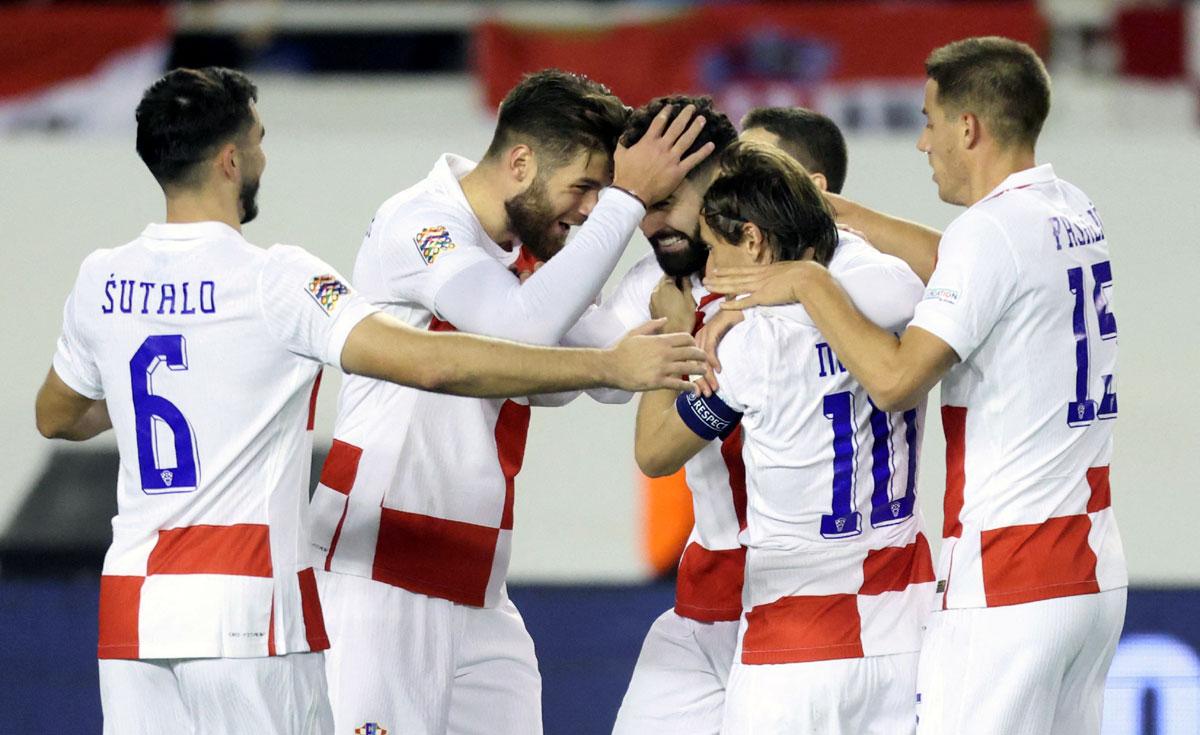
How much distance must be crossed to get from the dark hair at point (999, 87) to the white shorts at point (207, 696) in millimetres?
2029

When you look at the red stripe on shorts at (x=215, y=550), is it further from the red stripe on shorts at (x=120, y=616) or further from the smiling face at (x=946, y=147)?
the smiling face at (x=946, y=147)

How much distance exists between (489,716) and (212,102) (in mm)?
1767

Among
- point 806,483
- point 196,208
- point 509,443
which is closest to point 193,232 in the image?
point 196,208

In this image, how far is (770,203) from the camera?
3.51m

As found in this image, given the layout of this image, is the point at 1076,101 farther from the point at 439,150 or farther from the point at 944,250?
the point at 944,250

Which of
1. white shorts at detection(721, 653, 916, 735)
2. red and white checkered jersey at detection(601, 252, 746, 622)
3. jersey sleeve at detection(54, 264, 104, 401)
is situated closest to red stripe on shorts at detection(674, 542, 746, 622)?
red and white checkered jersey at detection(601, 252, 746, 622)

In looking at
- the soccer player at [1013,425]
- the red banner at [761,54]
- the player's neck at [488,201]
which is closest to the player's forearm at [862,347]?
the soccer player at [1013,425]

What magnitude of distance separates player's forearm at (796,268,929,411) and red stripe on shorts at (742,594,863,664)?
1.60 ft

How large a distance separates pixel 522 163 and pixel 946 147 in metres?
1.09

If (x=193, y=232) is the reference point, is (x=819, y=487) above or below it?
below

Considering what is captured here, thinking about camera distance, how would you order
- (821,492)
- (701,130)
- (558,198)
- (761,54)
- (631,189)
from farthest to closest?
(761,54) → (558,198) → (701,130) → (631,189) → (821,492)

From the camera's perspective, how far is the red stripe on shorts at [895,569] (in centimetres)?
355

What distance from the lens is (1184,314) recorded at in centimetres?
932

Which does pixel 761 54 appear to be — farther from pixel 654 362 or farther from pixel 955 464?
pixel 654 362
